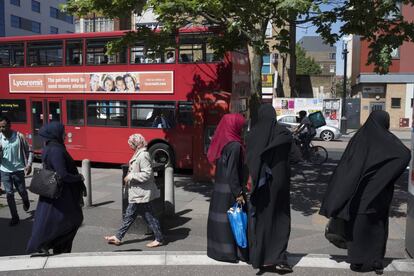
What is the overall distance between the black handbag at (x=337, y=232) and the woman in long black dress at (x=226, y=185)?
0.94 m

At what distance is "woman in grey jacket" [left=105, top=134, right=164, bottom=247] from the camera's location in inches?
246

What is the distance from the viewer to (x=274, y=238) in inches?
187

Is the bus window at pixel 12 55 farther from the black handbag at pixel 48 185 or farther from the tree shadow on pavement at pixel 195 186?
the black handbag at pixel 48 185

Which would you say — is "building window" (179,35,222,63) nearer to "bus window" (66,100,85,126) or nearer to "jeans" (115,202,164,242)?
"bus window" (66,100,85,126)

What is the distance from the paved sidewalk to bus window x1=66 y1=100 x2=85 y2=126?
3152 mm

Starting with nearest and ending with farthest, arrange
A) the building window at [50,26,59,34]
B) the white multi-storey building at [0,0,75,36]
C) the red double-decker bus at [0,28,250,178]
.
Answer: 1. the red double-decker bus at [0,28,250,178]
2. the white multi-storey building at [0,0,75,36]
3. the building window at [50,26,59,34]

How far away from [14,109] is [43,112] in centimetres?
128

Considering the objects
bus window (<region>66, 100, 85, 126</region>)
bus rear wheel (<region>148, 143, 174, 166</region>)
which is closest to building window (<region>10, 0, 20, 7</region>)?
bus window (<region>66, 100, 85, 126</region>)

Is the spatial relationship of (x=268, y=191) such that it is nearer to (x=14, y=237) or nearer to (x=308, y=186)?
(x=14, y=237)

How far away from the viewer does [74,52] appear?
14.1 meters

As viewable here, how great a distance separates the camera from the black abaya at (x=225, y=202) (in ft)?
15.7

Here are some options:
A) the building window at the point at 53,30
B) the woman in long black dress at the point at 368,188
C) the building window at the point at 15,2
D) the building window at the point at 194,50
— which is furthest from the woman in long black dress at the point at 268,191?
the building window at the point at 53,30

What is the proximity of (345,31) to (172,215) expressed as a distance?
16.9 feet

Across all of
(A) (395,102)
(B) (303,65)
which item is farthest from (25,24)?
(A) (395,102)
